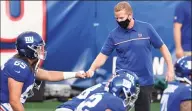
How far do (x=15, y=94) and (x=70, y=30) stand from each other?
5.43 metres

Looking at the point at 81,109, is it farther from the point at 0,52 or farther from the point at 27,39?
the point at 0,52

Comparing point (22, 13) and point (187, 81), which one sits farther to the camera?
point (22, 13)

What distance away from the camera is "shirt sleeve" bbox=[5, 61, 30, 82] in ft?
23.2

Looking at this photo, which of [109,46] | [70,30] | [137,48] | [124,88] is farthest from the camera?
[70,30]

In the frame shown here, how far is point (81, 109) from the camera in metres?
6.04

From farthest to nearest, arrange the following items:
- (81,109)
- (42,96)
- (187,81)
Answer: (42,96), (187,81), (81,109)

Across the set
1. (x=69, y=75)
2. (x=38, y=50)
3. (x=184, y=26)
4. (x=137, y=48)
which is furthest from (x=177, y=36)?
(x=38, y=50)

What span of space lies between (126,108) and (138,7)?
640cm

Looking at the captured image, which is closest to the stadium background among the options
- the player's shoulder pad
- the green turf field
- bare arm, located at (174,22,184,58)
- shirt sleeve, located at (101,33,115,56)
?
the green turf field

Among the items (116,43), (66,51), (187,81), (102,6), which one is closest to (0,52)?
(66,51)

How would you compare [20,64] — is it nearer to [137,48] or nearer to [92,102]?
[92,102]

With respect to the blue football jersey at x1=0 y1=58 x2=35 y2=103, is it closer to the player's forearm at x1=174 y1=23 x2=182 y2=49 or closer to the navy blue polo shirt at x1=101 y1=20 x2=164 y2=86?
the navy blue polo shirt at x1=101 y1=20 x2=164 y2=86

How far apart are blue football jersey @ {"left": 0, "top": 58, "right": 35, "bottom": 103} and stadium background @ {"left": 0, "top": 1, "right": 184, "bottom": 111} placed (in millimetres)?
4876

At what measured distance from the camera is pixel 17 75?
707 centimetres
